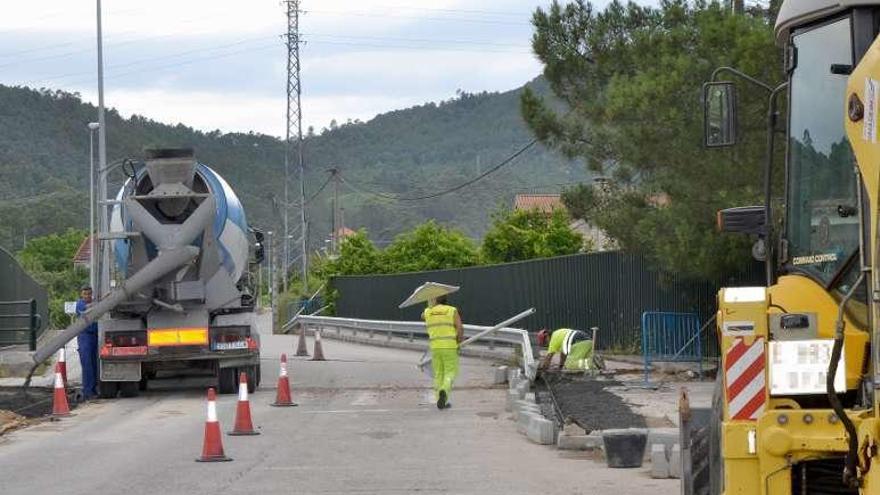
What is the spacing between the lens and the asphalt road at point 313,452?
12602mm

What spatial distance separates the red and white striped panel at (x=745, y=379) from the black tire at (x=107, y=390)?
17.0 meters

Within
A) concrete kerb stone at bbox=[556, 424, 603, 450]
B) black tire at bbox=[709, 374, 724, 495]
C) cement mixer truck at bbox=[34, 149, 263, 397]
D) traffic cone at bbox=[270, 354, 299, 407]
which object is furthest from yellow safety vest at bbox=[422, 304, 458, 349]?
black tire at bbox=[709, 374, 724, 495]

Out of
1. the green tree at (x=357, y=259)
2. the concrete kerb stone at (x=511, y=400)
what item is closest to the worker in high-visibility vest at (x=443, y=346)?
the concrete kerb stone at (x=511, y=400)

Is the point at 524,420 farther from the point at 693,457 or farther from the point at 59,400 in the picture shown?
the point at 693,457

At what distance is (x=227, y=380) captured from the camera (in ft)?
74.4

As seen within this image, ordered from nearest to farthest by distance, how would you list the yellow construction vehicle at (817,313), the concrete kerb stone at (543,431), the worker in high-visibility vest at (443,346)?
the yellow construction vehicle at (817,313), the concrete kerb stone at (543,431), the worker in high-visibility vest at (443,346)

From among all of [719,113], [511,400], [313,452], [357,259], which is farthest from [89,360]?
[357,259]

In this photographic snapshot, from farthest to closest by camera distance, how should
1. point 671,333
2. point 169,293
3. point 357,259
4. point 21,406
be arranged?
point 357,259 < point 671,333 < point 169,293 < point 21,406

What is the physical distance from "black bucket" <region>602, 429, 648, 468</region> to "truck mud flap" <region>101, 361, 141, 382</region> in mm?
10548

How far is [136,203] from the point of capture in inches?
873

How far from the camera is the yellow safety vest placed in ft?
64.6

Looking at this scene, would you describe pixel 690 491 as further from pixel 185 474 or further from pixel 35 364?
pixel 35 364

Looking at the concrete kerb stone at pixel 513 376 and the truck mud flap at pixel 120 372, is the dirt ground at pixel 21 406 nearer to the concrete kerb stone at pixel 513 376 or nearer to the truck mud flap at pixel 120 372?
the truck mud flap at pixel 120 372

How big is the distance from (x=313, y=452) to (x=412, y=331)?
22.5m
